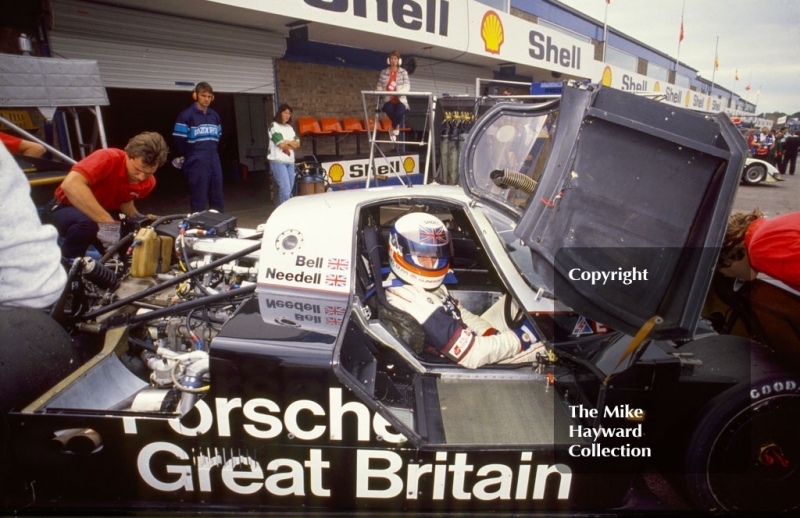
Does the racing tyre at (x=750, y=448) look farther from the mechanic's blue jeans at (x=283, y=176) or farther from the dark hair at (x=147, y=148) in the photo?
the mechanic's blue jeans at (x=283, y=176)

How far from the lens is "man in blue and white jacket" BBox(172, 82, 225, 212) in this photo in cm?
615

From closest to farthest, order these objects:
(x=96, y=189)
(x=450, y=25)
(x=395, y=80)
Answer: (x=96, y=189) < (x=395, y=80) < (x=450, y=25)

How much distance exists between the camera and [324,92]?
36.0 ft

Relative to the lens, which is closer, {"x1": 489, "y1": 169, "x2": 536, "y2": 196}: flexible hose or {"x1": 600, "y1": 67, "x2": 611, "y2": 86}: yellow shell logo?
{"x1": 489, "y1": 169, "x2": 536, "y2": 196}: flexible hose

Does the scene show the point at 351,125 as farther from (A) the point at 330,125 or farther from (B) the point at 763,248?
(B) the point at 763,248

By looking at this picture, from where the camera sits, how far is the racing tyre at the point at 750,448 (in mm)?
1883

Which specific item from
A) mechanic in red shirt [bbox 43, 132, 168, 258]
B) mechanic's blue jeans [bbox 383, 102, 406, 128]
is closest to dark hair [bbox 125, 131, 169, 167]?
mechanic in red shirt [bbox 43, 132, 168, 258]

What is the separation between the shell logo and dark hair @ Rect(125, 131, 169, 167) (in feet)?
19.8

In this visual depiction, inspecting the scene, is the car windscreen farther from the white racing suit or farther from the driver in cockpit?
the white racing suit

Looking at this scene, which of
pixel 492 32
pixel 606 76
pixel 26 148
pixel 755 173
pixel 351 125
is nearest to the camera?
pixel 26 148

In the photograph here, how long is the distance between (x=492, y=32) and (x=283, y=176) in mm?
7762

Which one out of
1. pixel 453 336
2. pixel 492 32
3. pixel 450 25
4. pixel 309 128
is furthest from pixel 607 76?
pixel 453 336

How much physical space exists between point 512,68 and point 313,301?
15819mm

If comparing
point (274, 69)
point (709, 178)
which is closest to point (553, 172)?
point (709, 178)
